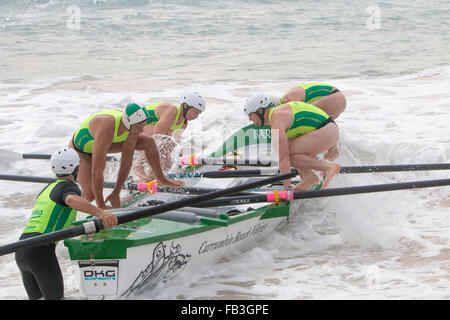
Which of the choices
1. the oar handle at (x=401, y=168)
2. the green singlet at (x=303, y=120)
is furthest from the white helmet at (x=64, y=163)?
the oar handle at (x=401, y=168)

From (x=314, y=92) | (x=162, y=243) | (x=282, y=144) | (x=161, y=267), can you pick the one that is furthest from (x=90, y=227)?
(x=314, y=92)

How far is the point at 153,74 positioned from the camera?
18.2 metres

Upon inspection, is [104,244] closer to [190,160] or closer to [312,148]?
[312,148]

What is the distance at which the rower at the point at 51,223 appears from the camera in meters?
4.27

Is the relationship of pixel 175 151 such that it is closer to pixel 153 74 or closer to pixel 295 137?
pixel 295 137

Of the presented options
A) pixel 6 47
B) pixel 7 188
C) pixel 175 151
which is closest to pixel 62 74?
pixel 6 47

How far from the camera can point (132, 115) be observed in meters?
5.64

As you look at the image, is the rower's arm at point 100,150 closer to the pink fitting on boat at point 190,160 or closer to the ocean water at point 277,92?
the ocean water at point 277,92

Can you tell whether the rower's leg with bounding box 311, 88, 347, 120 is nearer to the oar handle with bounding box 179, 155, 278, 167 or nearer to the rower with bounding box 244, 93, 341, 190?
the oar handle with bounding box 179, 155, 278, 167

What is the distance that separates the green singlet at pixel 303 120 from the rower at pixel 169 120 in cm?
109

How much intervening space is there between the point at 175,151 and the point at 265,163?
121 centimetres

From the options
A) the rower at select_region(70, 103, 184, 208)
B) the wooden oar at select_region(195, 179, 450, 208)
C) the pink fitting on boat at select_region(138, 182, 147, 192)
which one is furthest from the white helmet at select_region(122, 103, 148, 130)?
the wooden oar at select_region(195, 179, 450, 208)

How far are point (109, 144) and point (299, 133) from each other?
219cm
